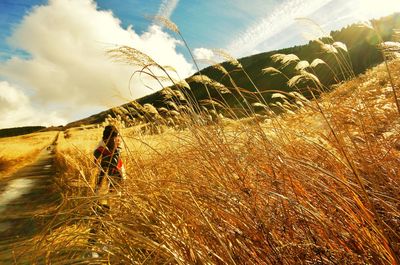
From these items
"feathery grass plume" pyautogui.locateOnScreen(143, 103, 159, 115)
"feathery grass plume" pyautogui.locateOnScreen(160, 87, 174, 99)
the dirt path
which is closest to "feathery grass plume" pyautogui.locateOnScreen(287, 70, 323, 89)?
"feathery grass plume" pyautogui.locateOnScreen(160, 87, 174, 99)

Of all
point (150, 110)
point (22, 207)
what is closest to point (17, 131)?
point (22, 207)

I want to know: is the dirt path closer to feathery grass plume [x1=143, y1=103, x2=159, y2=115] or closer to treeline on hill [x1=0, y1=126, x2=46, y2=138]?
feathery grass plume [x1=143, y1=103, x2=159, y2=115]

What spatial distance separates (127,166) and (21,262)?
3.48 metres

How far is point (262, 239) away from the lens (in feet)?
5.70

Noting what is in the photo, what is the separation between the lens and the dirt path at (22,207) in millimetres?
5879

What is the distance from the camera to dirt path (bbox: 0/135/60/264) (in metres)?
5.88

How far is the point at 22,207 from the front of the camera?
9.49m

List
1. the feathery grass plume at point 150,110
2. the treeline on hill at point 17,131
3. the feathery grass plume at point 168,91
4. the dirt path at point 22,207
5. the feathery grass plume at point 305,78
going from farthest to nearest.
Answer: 1. the treeline on hill at point 17,131
2. the dirt path at point 22,207
3. the feathery grass plume at point 150,110
4. the feathery grass plume at point 168,91
5. the feathery grass plume at point 305,78

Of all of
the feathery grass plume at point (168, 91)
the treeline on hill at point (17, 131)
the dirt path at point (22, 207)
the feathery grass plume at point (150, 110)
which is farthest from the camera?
the treeline on hill at point (17, 131)

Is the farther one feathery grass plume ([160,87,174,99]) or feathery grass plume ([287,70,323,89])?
feathery grass plume ([160,87,174,99])

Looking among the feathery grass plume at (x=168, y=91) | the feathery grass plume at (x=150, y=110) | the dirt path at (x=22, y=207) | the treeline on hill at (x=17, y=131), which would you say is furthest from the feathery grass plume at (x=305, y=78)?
the treeline on hill at (x=17, y=131)

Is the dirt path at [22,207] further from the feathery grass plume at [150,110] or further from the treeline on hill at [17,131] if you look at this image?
the treeline on hill at [17,131]

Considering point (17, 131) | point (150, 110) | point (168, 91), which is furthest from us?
point (17, 131)

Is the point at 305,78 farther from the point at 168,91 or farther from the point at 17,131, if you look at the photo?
the point at 17,131
